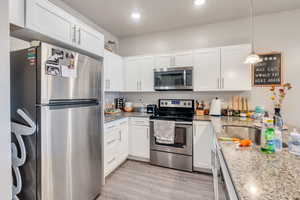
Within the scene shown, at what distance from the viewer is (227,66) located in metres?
2.58

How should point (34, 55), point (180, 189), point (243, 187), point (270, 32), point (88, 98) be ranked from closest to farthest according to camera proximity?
point (243, 187), point (34, 55), point (88, 98), point (180, 189), point (270, 32)

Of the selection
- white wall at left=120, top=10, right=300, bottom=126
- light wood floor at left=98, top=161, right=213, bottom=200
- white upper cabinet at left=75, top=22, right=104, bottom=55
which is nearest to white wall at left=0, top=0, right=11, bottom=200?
white upper cabinet at left=75, top=22, right=104, bottom=55

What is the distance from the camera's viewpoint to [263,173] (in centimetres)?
76

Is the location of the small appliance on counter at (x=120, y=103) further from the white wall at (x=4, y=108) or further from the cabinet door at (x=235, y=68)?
the white wall at (x=4, y=108)

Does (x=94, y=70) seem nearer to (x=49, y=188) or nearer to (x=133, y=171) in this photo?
(x=49, y=188)

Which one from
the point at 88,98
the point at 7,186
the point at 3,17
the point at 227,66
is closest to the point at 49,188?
the point at 7,186

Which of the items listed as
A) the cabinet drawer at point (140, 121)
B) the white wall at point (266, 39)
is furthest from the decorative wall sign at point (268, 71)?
the cabinet drawer at point (140, 121)

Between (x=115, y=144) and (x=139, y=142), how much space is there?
1.76 ft

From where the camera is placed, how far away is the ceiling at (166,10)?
88.7 inches

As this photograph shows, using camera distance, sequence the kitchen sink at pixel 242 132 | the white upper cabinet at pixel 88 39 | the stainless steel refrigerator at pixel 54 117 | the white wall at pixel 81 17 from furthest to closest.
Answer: the white wall at pixel 81 17, the kitchen sink at pixel 242 132, the white upper cabinet at pixel 88 39, the stainless steel refrigerator at pixel 54 117

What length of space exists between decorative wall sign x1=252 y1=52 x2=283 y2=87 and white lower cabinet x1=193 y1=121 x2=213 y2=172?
132 centimetres

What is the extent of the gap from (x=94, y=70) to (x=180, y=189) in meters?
1.98

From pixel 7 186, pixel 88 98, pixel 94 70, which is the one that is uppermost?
pixel 94 70

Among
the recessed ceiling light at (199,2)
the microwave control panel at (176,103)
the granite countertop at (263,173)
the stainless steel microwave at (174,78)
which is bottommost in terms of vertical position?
the granite countertop at (263,173)
